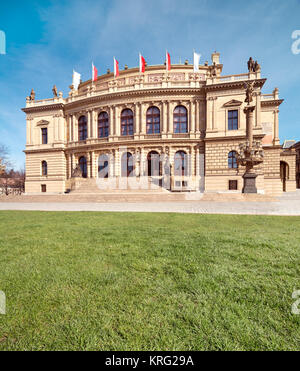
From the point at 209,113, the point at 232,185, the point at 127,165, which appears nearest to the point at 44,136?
the point at 127,165

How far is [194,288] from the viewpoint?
2291 mm

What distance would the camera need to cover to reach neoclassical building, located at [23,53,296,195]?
80.9 feet

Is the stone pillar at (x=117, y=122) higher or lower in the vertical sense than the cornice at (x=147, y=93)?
lower

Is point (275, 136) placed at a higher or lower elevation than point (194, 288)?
higher

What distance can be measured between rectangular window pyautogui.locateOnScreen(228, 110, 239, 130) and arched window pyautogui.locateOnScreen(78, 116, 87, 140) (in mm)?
23199

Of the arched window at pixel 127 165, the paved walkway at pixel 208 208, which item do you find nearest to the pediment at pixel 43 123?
the arched window at pixel 127 165

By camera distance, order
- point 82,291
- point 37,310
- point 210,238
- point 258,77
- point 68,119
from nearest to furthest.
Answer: point 37,310 < point 82,291 < point 210,238 < point 258,77 < point 68,119

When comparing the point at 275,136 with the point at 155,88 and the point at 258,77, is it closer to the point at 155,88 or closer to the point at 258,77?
the point at 258,77

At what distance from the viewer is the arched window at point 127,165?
27156 mm

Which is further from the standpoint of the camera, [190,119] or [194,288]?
[190,119]

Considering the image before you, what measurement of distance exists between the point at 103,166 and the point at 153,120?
1081 centimetres

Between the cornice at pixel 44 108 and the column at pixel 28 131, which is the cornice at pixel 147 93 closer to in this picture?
the cornice at pixel 44 108
